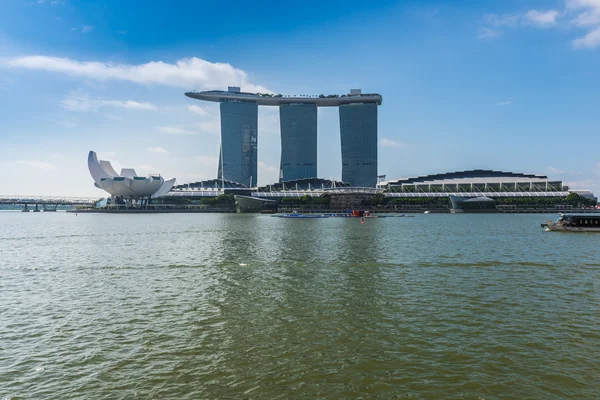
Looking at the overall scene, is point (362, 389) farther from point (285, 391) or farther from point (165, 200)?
point (165, 200)

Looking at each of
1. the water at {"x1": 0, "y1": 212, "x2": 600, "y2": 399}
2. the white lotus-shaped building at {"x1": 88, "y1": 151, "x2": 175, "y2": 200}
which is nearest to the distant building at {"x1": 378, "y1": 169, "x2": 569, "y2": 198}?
the white lotus-shaped building at {"x1": 88, "y1": 151, "x2": 175, "y2": 200}

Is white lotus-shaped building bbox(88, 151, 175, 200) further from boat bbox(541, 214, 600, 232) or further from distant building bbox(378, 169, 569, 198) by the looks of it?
boat bbox(541, 214, 600, 232)

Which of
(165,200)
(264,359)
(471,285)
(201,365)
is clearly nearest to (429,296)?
(471,285)

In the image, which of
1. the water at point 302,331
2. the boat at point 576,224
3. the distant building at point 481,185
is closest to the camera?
the water at point 302,331

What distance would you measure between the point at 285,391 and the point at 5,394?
5807mm

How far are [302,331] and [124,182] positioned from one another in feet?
518

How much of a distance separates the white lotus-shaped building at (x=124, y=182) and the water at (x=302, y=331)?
139728 millimetres

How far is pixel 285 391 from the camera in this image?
27.8ft

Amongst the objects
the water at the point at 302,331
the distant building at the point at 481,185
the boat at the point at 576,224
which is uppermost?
the distant building at the point at 481,185

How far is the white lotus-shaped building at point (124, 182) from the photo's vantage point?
513 feet

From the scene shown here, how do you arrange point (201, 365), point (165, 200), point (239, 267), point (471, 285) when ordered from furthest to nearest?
point (165, 200), point (239, 267), point (471, 285), point (201, 365)

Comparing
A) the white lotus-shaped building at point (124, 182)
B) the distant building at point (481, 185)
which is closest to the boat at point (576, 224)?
the distant building at point (481, 185)

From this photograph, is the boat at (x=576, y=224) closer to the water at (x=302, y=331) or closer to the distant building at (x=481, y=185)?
the water at (x=302, y=331)

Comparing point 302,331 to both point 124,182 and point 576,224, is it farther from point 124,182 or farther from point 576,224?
point 124,182
